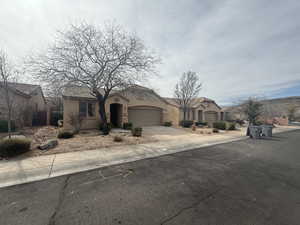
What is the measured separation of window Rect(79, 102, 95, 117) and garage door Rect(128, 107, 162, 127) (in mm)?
4539

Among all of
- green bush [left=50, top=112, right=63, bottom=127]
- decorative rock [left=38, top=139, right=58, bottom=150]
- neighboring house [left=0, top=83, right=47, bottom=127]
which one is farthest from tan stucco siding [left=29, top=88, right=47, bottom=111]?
decorative rock [left=38, top=139, right=58, bottom=150]

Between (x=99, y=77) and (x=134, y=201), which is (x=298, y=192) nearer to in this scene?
(x=134, y=201)

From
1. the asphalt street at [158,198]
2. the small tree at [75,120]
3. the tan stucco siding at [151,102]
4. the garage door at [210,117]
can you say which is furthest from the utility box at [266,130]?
the small tree at [75,120]

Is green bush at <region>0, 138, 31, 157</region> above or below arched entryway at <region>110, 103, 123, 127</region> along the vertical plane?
below

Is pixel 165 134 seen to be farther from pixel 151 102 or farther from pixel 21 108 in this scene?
pixel 21 108

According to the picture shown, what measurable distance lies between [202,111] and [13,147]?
25807mm

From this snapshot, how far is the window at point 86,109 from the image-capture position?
13.2m

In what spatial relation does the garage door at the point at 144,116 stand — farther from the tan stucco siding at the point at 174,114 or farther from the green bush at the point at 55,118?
the green bush at the point at 55,118

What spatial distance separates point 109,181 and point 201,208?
7.95 feet

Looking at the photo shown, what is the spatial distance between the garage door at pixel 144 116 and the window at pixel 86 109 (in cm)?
454

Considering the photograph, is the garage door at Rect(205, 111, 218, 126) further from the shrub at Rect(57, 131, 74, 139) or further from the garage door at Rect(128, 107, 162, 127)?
the shrub at Rect(57, 131, 74, 139)

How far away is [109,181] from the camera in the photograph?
143 inches

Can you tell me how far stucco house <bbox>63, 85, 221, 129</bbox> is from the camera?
12609mm

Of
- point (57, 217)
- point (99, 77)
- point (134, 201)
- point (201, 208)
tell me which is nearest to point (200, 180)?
point (201, 208)
